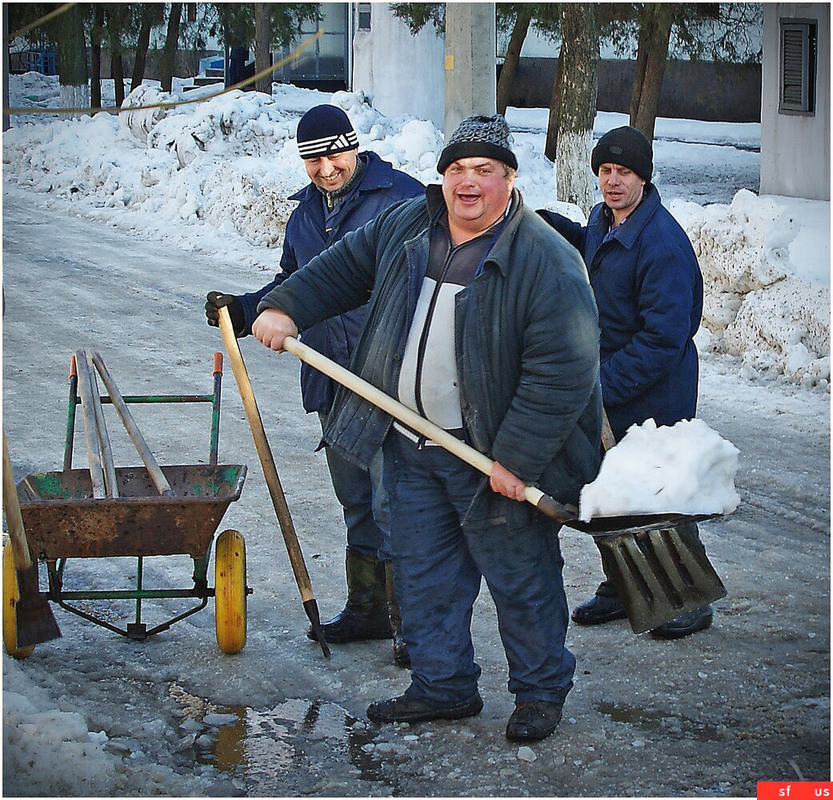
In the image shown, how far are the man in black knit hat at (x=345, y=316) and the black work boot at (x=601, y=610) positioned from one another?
2.49 feet

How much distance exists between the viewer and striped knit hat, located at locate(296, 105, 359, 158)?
173 inches

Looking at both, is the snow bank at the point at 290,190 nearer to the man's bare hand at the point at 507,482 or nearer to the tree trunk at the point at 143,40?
the tree trunk at the point at 143,40

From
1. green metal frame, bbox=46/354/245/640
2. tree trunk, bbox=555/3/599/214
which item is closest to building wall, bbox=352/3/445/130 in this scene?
tree trunk, bbox=555/3/599/214

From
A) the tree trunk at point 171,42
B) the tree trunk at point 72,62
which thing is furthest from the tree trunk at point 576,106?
the tree trunk at point 171,42

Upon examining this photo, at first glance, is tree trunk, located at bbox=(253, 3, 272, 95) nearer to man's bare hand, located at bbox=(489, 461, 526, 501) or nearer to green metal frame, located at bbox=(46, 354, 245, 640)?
green metal frame, located at bbox=(46, 354, 245, 640)

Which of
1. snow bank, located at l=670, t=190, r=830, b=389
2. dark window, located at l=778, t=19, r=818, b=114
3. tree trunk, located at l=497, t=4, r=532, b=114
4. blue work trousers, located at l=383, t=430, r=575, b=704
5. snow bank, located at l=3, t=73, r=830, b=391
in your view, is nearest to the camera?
blue work trousers, located at l=383, t=430, r=575, b=704

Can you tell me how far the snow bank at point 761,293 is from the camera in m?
8.48

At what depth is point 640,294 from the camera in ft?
14.6

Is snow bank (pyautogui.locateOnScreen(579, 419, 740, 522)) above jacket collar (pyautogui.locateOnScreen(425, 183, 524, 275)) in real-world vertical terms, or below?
below

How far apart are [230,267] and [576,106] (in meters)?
4.23

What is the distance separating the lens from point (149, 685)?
171 inches

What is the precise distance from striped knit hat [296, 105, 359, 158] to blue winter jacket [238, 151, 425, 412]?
154 mm

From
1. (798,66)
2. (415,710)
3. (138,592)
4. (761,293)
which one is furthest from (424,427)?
(798,66)

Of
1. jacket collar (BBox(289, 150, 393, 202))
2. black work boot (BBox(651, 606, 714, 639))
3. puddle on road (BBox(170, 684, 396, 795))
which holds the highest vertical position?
jacket collar (BBox(289, 150, 393, 202))
